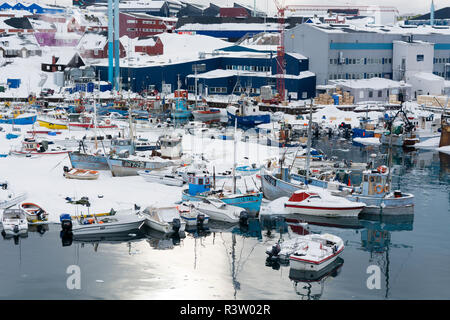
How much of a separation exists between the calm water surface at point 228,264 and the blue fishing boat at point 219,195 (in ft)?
2.82

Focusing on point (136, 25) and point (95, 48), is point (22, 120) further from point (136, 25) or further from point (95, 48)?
point (136, 25)

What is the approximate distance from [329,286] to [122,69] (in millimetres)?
66826

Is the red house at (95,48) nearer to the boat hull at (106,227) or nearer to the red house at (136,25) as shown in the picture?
the red house at (136,25)

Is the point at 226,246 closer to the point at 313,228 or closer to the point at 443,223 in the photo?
the point at 313,228

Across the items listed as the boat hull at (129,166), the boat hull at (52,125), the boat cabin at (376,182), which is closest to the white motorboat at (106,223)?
the boat hull at (129,166)

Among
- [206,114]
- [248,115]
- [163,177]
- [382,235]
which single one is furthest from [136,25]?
[382,235]

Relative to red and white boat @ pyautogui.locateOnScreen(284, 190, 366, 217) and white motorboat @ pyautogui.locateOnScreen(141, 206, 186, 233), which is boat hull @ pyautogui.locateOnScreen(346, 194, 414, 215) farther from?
white motorboat @ pyautogui.locateOnScreen(141, 206, 186, 233)

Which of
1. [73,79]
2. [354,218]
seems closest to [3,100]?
[73,79]

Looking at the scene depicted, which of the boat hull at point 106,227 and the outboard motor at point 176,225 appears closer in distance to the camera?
the boat hull at point 106,227

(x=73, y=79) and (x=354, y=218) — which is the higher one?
(x=73, y=79)

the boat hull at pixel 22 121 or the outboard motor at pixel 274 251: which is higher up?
the boat hull at pixel 22 121

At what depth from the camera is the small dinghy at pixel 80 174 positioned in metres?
39.5

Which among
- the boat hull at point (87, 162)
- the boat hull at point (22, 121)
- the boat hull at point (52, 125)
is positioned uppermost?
the boat hull at point (22, 121)

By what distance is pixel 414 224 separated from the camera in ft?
107
